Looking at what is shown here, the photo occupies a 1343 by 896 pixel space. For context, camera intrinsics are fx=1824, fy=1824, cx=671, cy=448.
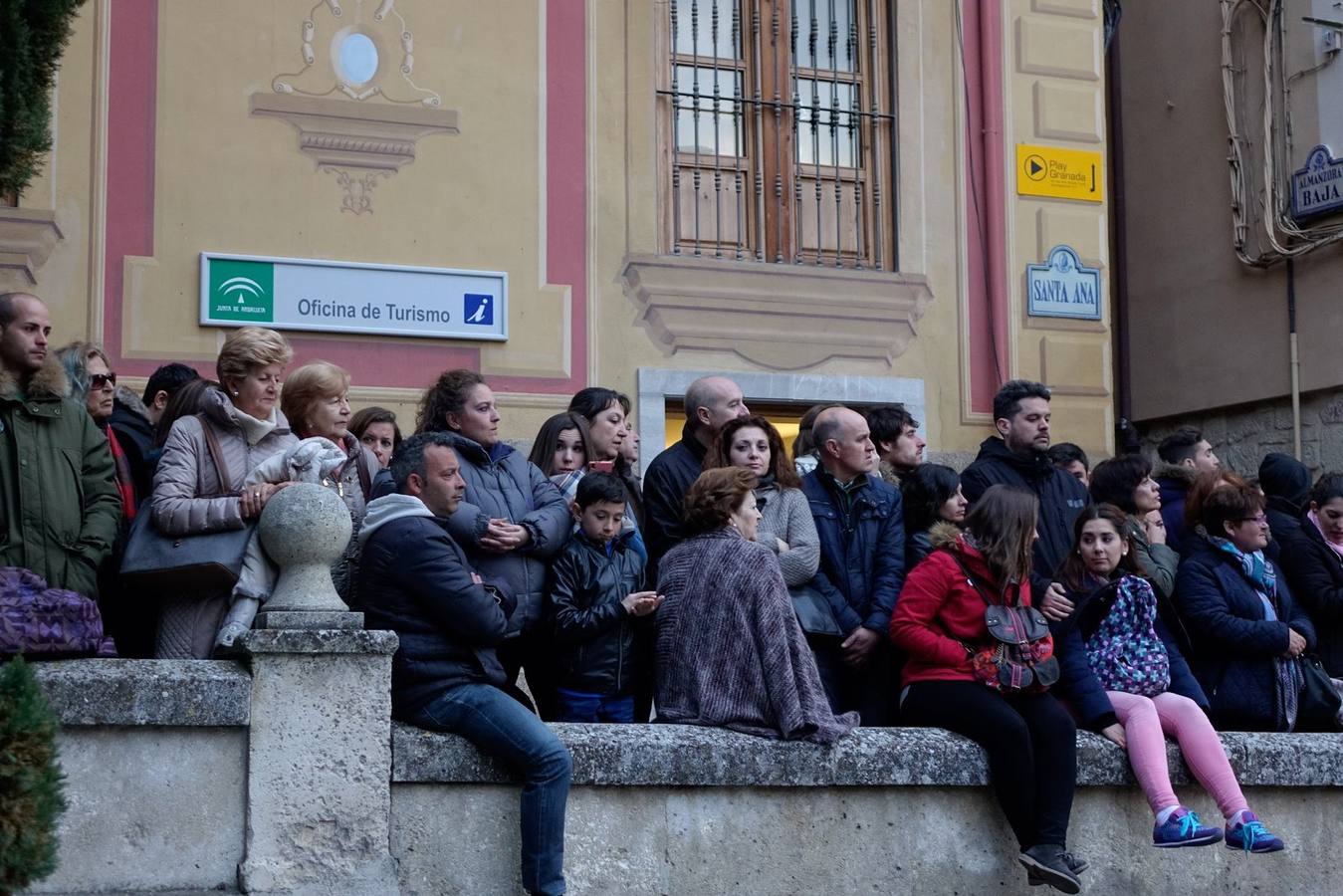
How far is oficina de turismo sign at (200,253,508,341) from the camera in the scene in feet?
33.7

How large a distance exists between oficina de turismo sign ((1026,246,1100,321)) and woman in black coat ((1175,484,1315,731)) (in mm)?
4755

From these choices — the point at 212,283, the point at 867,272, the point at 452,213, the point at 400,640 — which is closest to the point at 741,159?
the point at 867,272

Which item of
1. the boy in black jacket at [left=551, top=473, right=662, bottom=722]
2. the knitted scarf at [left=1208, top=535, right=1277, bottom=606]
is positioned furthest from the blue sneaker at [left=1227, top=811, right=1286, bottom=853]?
the boy in black jacket at [left=551, top=473, right=662, bottom=722]

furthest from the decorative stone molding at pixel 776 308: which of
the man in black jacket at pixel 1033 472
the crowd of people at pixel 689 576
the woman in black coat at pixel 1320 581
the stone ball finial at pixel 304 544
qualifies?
the stone ball finial at pixel 304 544

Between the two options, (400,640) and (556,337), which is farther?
(556,337)

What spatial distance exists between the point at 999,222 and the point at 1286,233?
2.39 m

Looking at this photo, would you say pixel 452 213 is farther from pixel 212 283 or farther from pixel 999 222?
pixel 999 222

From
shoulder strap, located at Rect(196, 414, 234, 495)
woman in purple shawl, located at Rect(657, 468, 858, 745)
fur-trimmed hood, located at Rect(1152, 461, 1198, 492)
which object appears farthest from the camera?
fur-trimmed hood, located at Rect(1152, 461, 1198, 492)

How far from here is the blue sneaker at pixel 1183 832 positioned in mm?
6371

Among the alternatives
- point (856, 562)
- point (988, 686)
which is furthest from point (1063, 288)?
point (988, 686)

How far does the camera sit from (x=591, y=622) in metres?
6.26

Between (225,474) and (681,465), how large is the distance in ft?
6.51

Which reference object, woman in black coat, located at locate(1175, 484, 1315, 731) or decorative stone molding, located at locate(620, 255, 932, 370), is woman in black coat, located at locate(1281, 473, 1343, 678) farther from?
decorative stone molding, located at locate(620, 255, 932, 370)

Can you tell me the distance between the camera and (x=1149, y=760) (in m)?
6.58
